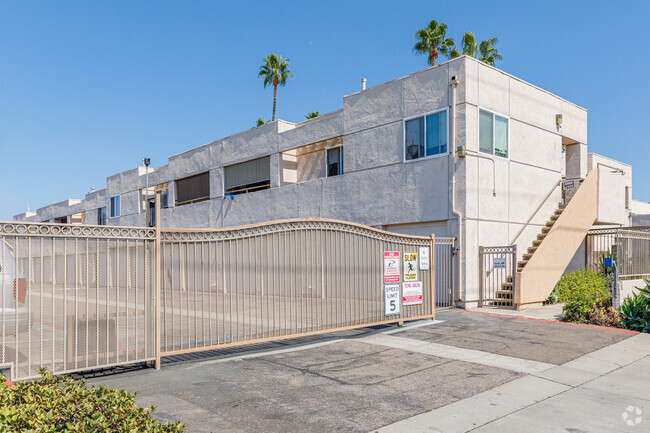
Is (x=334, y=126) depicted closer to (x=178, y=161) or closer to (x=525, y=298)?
(x=525, y=298)

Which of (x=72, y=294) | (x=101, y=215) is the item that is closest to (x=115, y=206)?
(x=101, y=215)

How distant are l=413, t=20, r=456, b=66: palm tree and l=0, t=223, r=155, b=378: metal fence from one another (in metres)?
32.8

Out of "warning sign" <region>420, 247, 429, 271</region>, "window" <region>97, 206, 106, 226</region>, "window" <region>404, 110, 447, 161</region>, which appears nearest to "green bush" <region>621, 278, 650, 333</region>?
"warning sign" <region>420, 247, 429, 271</region>

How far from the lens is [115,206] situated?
36.6 m

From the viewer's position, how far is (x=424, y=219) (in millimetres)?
16562

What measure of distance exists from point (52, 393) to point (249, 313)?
4732mm

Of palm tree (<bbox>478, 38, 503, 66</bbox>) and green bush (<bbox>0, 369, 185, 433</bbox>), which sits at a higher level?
palm tree (<bbox>478, 38, 503, 66</bbox>)

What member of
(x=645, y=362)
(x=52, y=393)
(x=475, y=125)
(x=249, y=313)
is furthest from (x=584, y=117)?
(x=52, y=393)

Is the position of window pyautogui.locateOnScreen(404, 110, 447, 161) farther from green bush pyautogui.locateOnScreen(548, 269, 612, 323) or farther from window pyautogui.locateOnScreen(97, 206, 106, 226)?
window pyautogui.locateOnScreen(97, 206, 106, 226)

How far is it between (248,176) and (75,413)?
21450 mm

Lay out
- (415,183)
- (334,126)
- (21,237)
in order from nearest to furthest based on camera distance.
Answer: (21,237) < (415,183) < (334,126)

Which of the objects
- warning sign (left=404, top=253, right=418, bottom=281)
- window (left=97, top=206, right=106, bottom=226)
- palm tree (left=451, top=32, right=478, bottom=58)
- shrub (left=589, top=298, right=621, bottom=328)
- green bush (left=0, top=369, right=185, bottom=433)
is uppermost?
palm tree (left=451, top=32, right=478, bottom=58)

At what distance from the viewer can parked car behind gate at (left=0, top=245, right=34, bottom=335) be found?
6.30 meters

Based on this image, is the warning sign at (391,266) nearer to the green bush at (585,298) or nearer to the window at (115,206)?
the green bush at (585,298)
